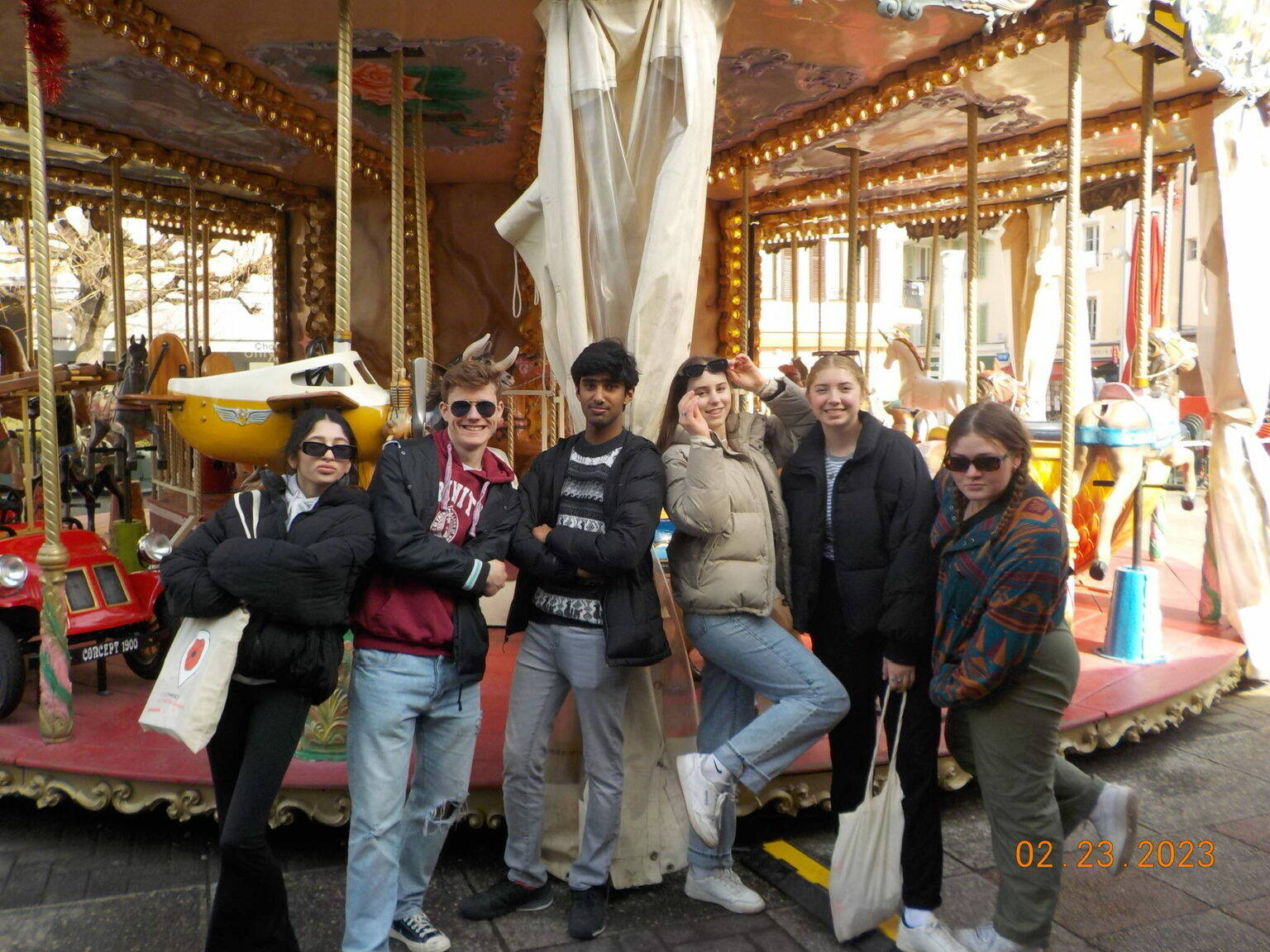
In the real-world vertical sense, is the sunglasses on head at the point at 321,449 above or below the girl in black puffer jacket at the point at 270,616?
above

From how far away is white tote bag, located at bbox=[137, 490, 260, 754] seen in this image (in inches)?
93.4

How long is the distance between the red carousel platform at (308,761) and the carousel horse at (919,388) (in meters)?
6.57

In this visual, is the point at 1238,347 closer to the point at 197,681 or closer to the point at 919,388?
the point at 197,681

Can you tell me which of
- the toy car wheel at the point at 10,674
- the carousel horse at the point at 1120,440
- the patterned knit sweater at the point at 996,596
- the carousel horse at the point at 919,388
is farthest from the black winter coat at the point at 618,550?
the carousel horse at the point at 919,388

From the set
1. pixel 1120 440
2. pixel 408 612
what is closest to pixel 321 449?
pixel 408 612

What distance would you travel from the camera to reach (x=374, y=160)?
7395 millimetres

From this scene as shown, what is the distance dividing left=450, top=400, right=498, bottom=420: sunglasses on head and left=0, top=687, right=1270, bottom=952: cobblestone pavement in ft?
5.11

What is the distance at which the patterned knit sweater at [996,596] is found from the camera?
2.50 m

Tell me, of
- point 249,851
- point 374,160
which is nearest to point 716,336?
point 374,160

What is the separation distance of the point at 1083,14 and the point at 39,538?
5310 mm

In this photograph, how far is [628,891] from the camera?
3.23 m

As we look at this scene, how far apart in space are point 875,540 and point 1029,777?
0.75 metres

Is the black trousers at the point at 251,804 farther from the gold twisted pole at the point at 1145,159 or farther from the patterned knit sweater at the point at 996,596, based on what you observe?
the gold twisted pole at the point at 1145,159

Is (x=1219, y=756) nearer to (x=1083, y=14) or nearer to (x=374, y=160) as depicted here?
(x=1083, y=14)
